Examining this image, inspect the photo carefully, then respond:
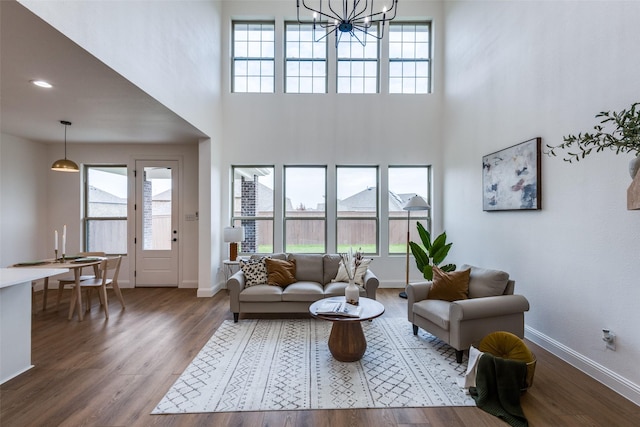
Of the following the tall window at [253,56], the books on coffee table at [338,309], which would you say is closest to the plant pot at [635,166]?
the books on coffee table at [338,309]

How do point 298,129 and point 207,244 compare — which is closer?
point 207,244

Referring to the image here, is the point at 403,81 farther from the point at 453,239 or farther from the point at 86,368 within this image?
the point at 86,368

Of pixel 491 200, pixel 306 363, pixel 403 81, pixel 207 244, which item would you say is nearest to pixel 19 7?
pixel 306 363

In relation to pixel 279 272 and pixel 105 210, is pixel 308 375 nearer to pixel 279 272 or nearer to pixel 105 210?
pixel 279 272

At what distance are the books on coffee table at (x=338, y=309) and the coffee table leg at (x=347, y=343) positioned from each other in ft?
0.30

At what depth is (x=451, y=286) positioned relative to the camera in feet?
10.8

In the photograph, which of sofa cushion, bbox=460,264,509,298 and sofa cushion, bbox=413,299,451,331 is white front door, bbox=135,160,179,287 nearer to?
sofa cushion, bbox=413,299,451,331

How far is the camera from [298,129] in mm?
5762

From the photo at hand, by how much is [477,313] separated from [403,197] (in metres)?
3.40

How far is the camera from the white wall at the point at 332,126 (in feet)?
18.9

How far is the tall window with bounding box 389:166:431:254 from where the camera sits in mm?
5887

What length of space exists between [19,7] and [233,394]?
3022 millimetres

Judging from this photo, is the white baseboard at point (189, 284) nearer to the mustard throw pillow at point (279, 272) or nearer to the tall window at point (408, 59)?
the mustard throw pillow at point (279, 272)

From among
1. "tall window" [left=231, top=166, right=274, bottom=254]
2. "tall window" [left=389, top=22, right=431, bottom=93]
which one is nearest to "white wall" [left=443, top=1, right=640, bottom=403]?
"tall window" [left=389, top=22, right=431, bottom=93]
